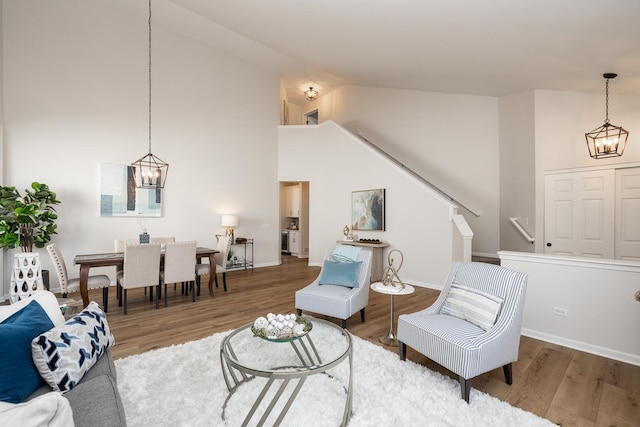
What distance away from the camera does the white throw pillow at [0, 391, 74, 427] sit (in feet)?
2.50

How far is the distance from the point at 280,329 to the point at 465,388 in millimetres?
1348

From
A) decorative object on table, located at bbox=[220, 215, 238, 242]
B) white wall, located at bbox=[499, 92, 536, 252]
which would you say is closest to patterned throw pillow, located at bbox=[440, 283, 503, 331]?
white wall, located at bbox=[499, 92, 536, 252]

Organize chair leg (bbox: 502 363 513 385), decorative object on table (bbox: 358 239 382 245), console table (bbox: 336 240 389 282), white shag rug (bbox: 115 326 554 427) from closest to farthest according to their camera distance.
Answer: white shag rug (bbox: 115 326 554 427) < chair leg (bbox: 502 363 513 385) < console table (bbox: 336 240 389 282) < decorative object on table (bbox: 358 239 382 245)

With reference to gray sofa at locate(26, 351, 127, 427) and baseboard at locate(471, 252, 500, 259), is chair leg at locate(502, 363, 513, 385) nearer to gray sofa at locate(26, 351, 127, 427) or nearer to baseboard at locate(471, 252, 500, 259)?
gray sofa at locate(26, 351, 127, 427)

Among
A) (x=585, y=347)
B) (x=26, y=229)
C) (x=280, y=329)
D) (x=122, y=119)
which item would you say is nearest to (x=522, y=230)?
(x=585, y=347)

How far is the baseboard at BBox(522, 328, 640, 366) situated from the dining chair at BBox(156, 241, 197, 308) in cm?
429

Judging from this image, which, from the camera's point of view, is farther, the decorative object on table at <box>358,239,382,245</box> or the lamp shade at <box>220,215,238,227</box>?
the lamp shade at <box>220,215,238,227</box>

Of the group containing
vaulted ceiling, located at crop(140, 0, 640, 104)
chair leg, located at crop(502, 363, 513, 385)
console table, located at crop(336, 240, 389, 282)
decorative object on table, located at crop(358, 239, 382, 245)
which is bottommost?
chair leg, located at crop(502, 363, 513, 385)

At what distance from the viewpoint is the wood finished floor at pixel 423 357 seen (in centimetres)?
209

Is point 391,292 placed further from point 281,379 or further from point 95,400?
point 95,400

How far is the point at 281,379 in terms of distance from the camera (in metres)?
1.97

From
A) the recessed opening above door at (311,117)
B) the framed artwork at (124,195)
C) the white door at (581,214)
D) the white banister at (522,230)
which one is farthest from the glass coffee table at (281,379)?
the recessed opening above door at (311,117)

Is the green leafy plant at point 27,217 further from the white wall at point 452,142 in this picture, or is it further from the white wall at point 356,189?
the white wall at point 452,142

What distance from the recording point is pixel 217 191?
6.75 metres
